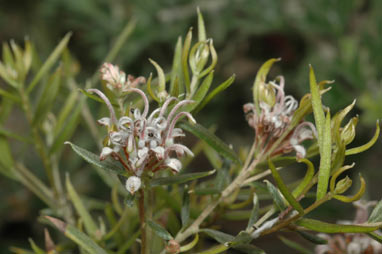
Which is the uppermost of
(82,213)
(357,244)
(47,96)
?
(47,96)

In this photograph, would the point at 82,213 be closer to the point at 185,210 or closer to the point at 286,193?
the point at 185,210

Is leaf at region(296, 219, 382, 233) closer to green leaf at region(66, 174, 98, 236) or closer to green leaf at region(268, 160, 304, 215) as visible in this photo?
green leaf at region(268, 160, 304, 215)

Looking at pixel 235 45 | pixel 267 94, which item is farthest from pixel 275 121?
pixel 235 45

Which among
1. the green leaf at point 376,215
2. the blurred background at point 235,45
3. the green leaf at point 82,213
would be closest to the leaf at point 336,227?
the green leaf at point 376,215

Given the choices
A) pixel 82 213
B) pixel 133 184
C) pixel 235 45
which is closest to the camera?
pixel 133 184

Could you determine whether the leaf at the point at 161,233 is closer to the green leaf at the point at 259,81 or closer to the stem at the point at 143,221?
the stem at the point at 143,221

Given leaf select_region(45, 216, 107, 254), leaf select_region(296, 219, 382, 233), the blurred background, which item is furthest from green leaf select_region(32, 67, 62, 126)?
the blurred background
